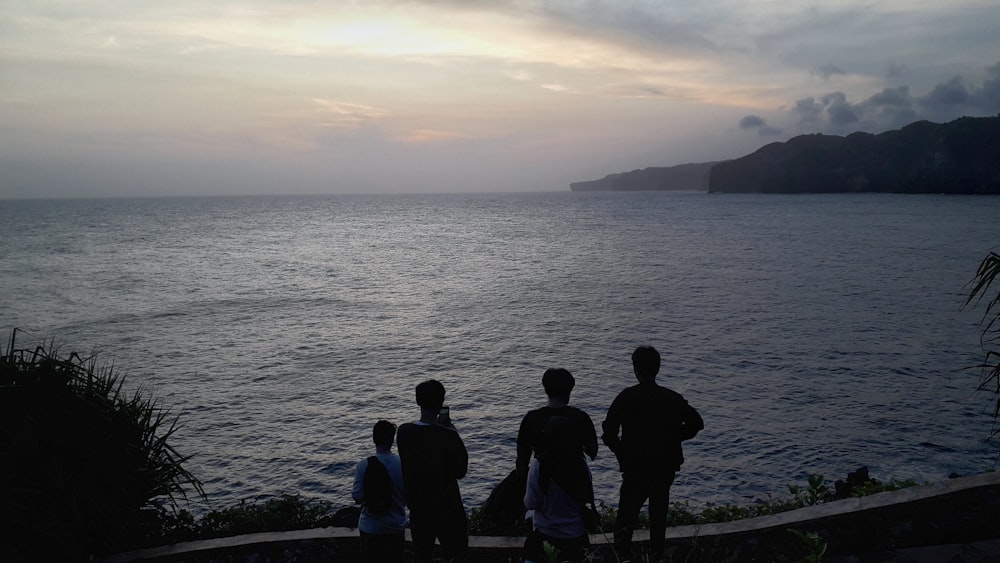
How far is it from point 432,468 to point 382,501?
1.90 ft

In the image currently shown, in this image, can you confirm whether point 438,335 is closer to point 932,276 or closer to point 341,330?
point 341,330

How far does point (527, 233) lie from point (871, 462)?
9492cm

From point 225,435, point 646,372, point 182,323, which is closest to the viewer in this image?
point 646,372

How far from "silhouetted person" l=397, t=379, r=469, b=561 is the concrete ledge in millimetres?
1385

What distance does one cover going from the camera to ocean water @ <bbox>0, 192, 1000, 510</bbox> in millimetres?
16609

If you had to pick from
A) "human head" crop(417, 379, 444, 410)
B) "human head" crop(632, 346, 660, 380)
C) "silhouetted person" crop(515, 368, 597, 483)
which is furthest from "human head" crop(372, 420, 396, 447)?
"human head" crop(632, 346, 660, 380)

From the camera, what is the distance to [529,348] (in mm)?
28766

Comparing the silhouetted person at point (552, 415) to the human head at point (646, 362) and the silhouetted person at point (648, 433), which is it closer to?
the silhouetted person at point (648, 433)

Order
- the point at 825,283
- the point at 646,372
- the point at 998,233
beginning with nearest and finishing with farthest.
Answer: the point at 646,372 → the point at 825,283 → the point at 998,233

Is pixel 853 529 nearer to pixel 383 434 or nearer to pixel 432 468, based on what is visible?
pixel 432 468

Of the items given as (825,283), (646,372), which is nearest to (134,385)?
(646,372)

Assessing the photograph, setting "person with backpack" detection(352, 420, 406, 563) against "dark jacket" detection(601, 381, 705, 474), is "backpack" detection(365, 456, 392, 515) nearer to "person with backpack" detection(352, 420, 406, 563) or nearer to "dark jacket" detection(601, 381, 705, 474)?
"person with backpack" detection(352, 420, 406, 563)

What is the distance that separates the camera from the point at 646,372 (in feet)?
17.8

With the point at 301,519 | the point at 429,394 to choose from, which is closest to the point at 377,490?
the point at 429,394
